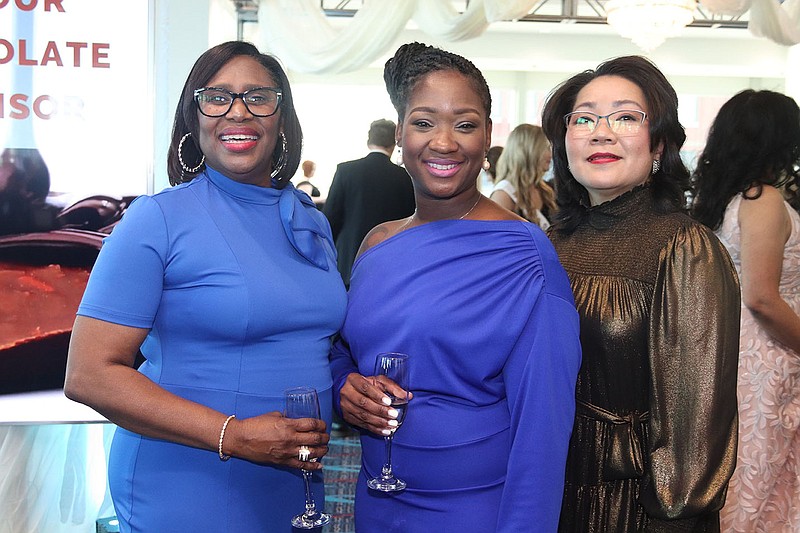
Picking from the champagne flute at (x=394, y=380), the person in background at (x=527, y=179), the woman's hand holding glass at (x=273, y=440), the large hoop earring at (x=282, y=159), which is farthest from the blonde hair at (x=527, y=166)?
the woman's hand holding glass at (x=273, y=440)

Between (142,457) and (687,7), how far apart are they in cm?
801

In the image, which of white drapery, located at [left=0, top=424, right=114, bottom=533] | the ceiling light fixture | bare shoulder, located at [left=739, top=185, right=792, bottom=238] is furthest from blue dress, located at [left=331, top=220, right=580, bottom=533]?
the ceiling light fixture

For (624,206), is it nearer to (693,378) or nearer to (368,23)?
(693,378)

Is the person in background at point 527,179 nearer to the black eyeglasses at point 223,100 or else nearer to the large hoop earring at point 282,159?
the large hoop earring at point 282,159

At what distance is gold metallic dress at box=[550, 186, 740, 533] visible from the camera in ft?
5.84

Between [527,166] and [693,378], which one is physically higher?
[527,166]

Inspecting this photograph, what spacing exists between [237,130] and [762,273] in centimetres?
202

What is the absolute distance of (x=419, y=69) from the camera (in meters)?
1.89

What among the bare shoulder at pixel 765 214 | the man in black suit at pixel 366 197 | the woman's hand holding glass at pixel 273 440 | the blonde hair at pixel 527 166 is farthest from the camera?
the man in black suit at pixel 366 197

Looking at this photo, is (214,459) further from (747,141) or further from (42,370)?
(747,141)

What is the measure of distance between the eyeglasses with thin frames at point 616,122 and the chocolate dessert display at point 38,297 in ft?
7.30

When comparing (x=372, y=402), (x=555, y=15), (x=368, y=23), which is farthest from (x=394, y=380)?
(x=555, y=15)

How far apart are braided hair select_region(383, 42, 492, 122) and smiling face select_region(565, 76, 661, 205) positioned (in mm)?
264

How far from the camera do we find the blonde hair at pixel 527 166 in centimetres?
550
